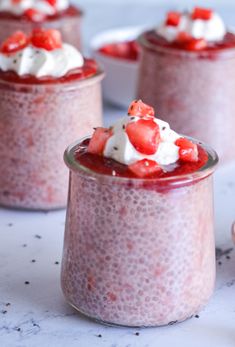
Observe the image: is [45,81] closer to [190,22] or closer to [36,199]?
[36,199]

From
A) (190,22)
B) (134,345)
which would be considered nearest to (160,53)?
(190,22)

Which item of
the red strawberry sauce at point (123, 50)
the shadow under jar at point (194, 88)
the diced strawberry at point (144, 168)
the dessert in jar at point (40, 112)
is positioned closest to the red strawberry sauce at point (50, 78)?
the dessert in jar at point (40, 112)

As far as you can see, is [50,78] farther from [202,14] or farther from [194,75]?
[202,14]

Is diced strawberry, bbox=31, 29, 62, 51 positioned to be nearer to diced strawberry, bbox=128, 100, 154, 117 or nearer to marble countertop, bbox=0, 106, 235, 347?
marble countertop, bbox=0, 106, 235, 347

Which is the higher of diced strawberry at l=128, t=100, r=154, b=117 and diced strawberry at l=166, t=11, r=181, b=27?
diced strawberry at l=166, t=11, r=181, b=27

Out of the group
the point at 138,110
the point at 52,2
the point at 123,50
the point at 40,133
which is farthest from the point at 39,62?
the point at 123,50

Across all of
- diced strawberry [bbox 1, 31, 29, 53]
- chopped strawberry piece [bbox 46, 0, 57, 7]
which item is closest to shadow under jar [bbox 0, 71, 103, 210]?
diced strawberry [bbox 1, 31, 29, 53]
